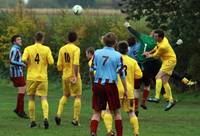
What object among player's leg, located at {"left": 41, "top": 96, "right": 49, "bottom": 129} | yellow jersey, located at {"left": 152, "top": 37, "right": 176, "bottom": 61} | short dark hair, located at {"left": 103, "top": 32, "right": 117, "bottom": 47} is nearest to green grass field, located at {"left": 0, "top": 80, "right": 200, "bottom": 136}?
player's leg, located at {"left": 41, "top": 96, "right": 49, "bottom": 129}

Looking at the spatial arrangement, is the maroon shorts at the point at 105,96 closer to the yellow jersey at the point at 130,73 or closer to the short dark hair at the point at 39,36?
the yellow jersey at the point at 130,73

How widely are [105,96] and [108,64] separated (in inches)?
26.1

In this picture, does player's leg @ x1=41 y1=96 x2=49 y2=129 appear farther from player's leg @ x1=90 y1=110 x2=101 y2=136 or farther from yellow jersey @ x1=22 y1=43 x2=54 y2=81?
player's leg @ x1=90 y1=110 x2=101 y2=136

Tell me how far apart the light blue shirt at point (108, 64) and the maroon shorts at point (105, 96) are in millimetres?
125

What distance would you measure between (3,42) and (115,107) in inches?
1056

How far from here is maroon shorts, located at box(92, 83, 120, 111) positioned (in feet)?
49.0

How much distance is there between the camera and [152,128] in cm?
1808

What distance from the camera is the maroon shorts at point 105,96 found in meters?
14.9

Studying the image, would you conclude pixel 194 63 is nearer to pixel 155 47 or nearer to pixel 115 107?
pixel 155 47

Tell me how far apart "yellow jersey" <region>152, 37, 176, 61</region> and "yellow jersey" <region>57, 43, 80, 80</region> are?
9.90ft

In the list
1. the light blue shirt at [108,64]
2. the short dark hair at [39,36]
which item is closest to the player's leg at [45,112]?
the short dark hair at [39,36]

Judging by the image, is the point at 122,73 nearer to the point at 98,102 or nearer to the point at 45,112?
the point at 98,102

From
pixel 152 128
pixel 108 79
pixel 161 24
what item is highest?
pixel 161 24

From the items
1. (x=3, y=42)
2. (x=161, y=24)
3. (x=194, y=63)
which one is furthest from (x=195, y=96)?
(x=3, y=42)
